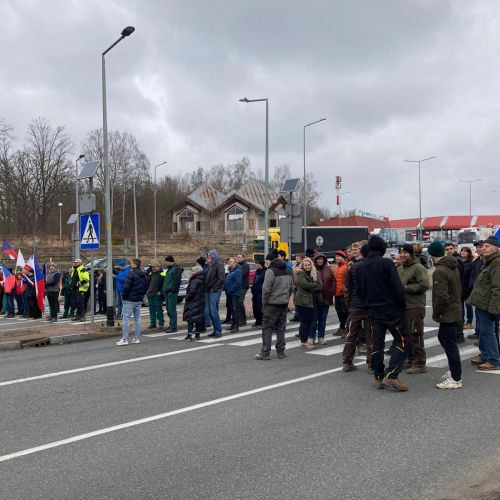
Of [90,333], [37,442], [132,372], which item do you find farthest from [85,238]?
[37,442]

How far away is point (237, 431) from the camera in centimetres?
591

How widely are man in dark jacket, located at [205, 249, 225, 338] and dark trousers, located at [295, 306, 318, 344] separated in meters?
2.54

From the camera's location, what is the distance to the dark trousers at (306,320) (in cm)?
1106

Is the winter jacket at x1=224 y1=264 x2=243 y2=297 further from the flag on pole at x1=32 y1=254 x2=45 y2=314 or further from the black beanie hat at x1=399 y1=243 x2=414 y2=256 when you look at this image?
the flag on pole at x1=32 y1=254 x2=45 y2=314

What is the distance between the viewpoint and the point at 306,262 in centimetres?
1093

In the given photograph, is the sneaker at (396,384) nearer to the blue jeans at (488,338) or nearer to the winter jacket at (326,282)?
the blue jeans at (488,338)

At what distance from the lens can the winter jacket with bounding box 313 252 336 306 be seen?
461 inches

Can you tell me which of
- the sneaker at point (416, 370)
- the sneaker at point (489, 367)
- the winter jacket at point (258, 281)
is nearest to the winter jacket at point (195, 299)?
the winter jacket at point (258, 281)

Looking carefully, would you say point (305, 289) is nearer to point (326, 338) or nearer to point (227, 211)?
point (326, 338)

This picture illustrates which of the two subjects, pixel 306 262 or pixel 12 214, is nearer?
pixel 306 262

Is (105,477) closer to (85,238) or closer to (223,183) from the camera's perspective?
(85,238)

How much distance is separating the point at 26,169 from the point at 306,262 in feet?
218

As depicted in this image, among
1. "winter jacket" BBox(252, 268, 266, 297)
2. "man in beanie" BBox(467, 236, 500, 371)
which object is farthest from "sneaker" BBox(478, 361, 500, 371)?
"winter jacket" BBox(252, 268, 266, 297)

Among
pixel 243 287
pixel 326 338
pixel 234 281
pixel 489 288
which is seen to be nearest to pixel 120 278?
pixel 243 287
